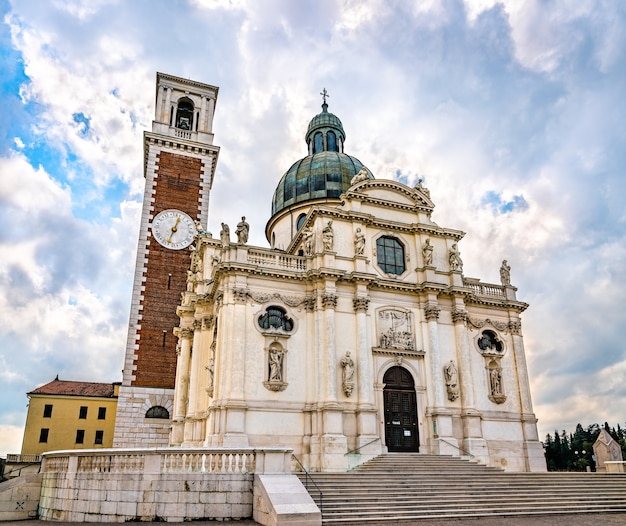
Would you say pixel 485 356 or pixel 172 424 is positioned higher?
pixel 485 356

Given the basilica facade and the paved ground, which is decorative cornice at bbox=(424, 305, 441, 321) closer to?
the basilica facade

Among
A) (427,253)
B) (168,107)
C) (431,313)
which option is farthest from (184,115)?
(431,313)

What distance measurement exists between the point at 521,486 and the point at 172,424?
1761cm

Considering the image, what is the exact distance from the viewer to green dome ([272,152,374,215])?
114 ft

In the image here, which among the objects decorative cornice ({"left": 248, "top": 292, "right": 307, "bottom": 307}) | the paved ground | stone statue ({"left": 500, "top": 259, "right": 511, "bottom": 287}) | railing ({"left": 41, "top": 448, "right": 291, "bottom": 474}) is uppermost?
stone statue ({"left": 500, "top": 259, "right": 511, "bottom": 287})

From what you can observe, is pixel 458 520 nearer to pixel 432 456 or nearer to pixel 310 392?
pixel 432 456

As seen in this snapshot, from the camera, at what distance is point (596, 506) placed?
17.3 meters

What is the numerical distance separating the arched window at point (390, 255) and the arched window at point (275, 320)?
19.5ft

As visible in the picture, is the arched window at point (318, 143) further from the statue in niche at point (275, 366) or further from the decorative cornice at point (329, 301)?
the statue in niche at point (275, 366)

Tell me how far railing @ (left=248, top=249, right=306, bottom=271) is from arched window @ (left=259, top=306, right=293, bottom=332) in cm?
217

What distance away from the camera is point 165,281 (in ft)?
109

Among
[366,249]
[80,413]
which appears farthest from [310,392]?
[80,413]

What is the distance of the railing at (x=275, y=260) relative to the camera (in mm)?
24797

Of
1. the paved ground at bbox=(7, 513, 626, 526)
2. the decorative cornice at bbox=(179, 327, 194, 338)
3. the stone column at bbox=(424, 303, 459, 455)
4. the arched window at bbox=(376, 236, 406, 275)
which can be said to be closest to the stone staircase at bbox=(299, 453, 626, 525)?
the paved ground at bbox=(7, 513, 626, 526)
